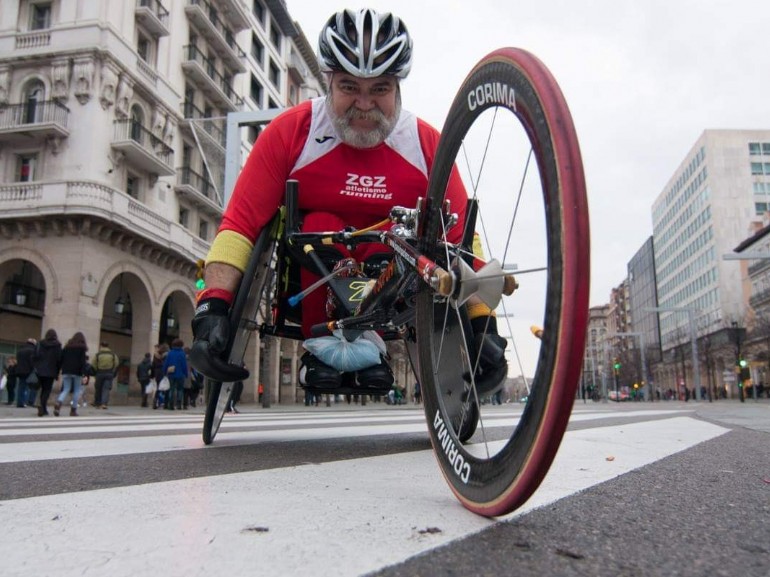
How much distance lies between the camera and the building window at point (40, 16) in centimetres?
2088

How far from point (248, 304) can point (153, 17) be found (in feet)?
73.2

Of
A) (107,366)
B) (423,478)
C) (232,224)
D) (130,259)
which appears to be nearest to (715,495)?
(423,478)

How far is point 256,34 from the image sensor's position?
32656mm

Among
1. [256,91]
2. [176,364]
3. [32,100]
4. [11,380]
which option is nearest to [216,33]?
[256,91]

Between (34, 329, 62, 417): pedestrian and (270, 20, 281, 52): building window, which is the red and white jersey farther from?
(270, 20, 281, 52): building window

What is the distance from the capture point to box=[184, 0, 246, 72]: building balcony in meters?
25.4

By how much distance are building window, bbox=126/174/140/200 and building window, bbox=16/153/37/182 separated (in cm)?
283

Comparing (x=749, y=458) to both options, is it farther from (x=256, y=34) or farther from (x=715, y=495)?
A: (x=256, y=34)

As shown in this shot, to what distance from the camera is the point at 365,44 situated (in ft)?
8.68

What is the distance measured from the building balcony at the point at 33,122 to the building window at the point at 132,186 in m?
2.64

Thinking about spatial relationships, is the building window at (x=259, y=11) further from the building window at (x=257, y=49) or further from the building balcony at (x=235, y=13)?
the building balcony at (x=235, y=13)

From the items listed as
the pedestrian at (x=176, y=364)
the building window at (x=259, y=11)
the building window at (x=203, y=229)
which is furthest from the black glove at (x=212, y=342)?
the building window at (x=259, y=11)

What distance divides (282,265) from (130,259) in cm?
1903

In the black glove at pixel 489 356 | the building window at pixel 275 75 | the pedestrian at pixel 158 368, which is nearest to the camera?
the black glove at pixel 489 356
